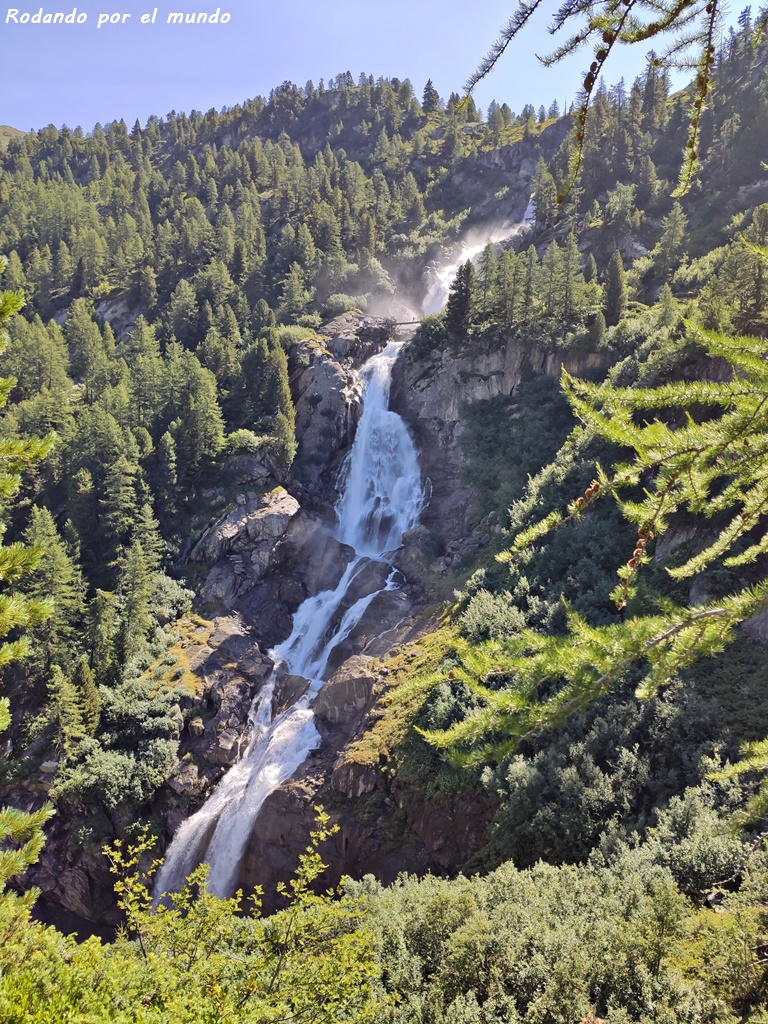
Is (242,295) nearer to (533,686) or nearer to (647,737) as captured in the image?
(647,737)

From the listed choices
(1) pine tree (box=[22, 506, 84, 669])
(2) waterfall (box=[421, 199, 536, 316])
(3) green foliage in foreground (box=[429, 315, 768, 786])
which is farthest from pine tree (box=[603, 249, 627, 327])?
(3) green foliage in foreground (box=[429, 315, 768, 786])

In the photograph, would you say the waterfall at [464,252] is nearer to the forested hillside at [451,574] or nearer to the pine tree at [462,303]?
the forested hillside at [451,574]

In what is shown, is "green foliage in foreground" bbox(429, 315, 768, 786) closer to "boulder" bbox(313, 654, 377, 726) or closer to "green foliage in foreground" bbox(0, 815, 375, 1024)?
"green foliage in foreground" bbox(0, 815, 375, 1024)

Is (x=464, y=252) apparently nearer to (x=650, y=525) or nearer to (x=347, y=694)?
(x=347, y=694)

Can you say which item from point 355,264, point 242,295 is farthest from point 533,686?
point 355,264

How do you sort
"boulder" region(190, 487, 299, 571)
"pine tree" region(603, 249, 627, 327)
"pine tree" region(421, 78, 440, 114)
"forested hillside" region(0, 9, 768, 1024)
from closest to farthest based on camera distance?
"forested hillside" region(0, 9, 768, 1024), "boulder" region(190, 487, 299, 571), "pine tree" region(603, 249, 627, 327), "pine tree" region(421, 78, 440, 114)

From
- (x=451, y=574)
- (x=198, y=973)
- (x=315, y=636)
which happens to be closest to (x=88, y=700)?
(x=315, y=636)
